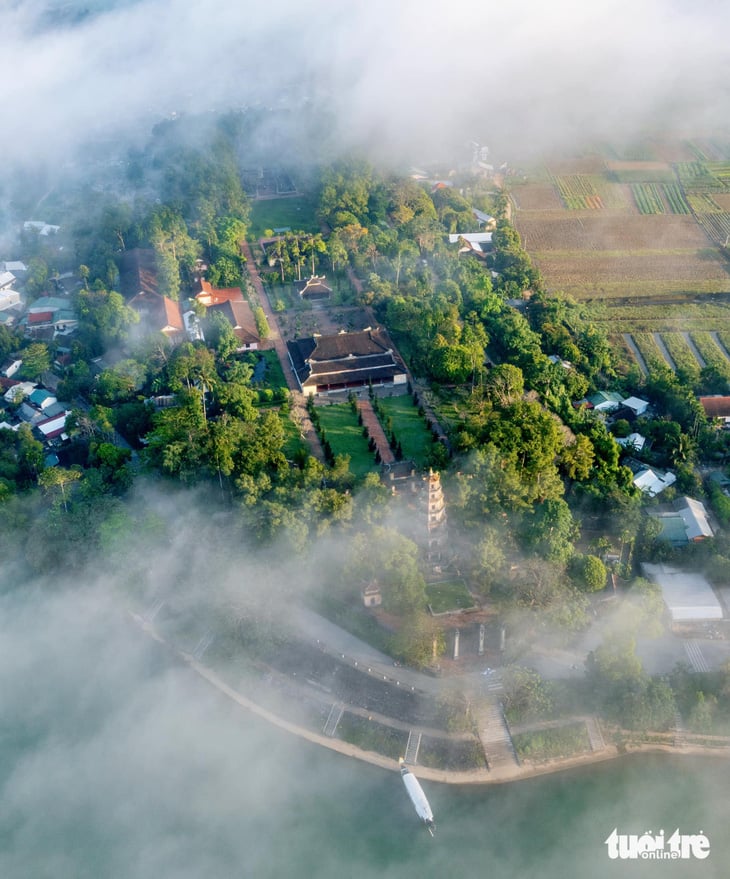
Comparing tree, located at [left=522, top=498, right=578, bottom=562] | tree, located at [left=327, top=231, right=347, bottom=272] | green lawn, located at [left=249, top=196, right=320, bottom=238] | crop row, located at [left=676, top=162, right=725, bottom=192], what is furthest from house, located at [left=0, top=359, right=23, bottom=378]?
crop row, located at [left=676, top=162, right=725, bottom=192]

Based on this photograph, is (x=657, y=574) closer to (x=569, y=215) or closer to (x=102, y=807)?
(x=102, y=807)

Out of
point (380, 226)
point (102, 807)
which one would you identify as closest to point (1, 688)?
point (102, 807)

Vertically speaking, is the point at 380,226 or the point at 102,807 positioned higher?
the point at 380,226

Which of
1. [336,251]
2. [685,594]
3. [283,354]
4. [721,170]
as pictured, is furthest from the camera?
[721,170]

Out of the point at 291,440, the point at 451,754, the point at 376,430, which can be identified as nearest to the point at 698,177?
the point at 376,430

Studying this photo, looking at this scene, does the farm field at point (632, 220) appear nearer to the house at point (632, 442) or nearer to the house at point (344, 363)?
the house at point (344, 363)

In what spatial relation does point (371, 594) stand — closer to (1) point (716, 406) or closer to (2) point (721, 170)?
(1) point (716, 406)

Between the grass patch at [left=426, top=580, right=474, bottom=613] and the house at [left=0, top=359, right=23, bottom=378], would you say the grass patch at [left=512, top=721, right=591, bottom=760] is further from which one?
the house at [left=0, top=359, right=23, bottom=378]
